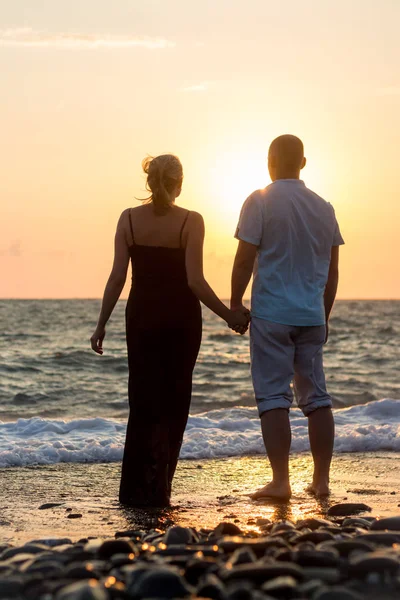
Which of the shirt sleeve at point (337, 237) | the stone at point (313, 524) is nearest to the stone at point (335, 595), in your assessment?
the stone at point (313, 524)

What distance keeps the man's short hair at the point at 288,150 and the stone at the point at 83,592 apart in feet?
10.2

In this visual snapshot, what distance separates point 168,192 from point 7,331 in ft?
88.5

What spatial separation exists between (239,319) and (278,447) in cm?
75

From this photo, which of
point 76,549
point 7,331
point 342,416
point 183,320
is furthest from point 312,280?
point 7,331

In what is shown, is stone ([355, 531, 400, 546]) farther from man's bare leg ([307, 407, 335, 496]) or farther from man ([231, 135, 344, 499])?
man's bare leg ([307, 407, 335, 496])

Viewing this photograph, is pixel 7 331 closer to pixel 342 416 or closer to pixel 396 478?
pixel 342 416

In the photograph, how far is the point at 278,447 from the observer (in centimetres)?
488

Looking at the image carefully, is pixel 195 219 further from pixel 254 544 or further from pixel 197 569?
pixel 197 569

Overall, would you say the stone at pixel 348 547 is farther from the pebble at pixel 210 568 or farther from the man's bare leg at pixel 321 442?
the man's bare leg at pixel 321 442

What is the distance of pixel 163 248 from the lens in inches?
190

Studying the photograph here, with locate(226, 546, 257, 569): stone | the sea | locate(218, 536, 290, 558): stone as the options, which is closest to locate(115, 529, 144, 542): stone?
locate(218, 536, 290, 558): stone

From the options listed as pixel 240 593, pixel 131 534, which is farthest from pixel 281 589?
pixel 131 534

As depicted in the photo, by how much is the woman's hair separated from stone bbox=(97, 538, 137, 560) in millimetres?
2165

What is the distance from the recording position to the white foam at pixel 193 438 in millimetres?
7133
